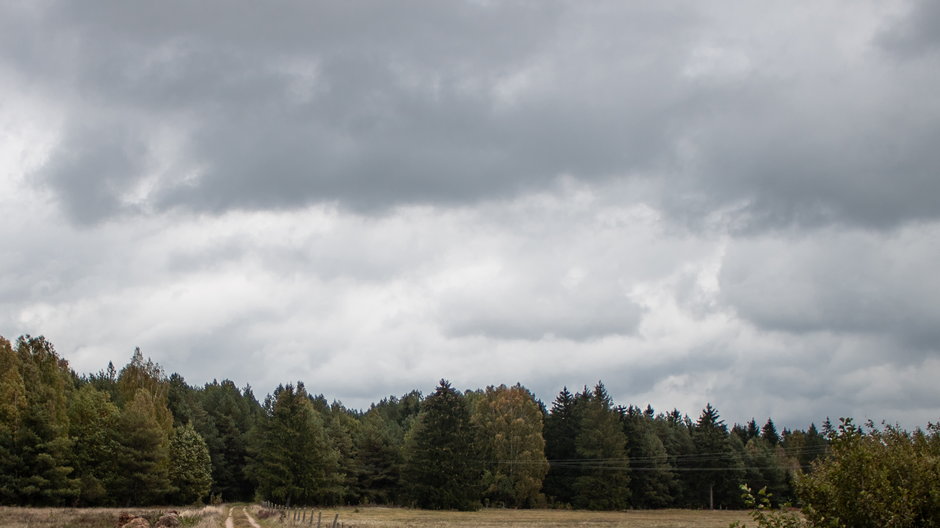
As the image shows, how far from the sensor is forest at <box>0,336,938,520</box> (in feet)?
254

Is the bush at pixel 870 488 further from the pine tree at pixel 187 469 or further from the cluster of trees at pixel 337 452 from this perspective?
the pine tree at pixel 187 469

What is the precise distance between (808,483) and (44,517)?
185ft

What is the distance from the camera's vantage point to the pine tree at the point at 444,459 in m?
94.6

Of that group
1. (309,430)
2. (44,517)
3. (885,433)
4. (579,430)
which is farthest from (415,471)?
(885,433)

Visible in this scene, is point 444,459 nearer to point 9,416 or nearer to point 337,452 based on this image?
point 337,452

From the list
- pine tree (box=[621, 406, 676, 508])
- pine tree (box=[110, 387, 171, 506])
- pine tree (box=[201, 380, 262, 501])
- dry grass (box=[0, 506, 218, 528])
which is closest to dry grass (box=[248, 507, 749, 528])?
dry grass (box=[0, 506, 218, 528])

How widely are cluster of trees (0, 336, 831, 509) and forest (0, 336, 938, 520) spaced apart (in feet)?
0.69

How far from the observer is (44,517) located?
173ft

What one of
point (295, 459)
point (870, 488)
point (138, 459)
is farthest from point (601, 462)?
point (870, 488)

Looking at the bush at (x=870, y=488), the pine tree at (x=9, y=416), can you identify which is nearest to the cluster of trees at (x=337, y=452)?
the pine tree at (x=9, y=416)

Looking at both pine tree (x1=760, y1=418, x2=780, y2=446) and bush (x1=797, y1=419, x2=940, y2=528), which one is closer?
bush (x1=797, y1=419, x2=940, y2=528)

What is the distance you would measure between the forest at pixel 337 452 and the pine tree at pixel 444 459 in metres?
0.19

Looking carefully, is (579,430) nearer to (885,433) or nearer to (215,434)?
(215,434)

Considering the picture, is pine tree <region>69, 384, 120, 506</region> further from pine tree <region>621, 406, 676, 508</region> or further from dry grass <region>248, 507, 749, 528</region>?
pine tree <region>621, 406, 676, 508</region>
